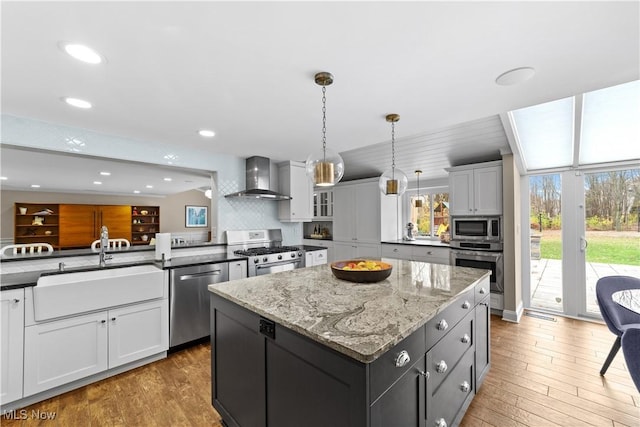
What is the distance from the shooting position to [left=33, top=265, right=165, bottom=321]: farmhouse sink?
6.57 ft

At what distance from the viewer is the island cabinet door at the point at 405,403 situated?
3.20ft

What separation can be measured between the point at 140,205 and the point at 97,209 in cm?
102

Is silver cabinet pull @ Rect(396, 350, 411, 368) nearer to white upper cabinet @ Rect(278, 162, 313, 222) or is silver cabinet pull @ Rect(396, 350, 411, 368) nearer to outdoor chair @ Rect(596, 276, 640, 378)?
outdoor chair @ Rect(596, 276, 640, 378)

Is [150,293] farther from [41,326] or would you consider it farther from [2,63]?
[2,63]

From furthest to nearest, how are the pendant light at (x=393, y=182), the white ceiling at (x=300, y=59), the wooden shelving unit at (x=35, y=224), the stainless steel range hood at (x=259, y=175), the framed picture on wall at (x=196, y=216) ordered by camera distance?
the framed picture on wall at (x=196, y=216) → the wooden shelving unit at (x=35, y=224) → the stainless steel range hood at (x=259, y=175) → the pendant light at (x=393, y=182) → the white ceiling at (x=300, y=59)

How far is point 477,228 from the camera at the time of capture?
3.79m

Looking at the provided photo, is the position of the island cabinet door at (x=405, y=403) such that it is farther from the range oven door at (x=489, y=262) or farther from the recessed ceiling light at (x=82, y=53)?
the range oven door at (x=489, y=262)

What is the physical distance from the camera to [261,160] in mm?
3973

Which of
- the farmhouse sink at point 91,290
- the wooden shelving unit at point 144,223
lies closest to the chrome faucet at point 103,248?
the farmhouse sink at point 91,290

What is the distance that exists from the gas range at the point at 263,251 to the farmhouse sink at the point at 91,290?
108cm

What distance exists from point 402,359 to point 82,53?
2.21m

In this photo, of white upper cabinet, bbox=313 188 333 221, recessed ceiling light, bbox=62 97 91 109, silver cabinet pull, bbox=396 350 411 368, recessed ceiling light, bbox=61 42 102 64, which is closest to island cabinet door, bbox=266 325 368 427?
silver cabinet pull, bbox=396 350 411 368

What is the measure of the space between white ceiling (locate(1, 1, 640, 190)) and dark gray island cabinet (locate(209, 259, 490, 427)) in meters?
1.36

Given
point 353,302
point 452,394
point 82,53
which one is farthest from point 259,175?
point 452,394
